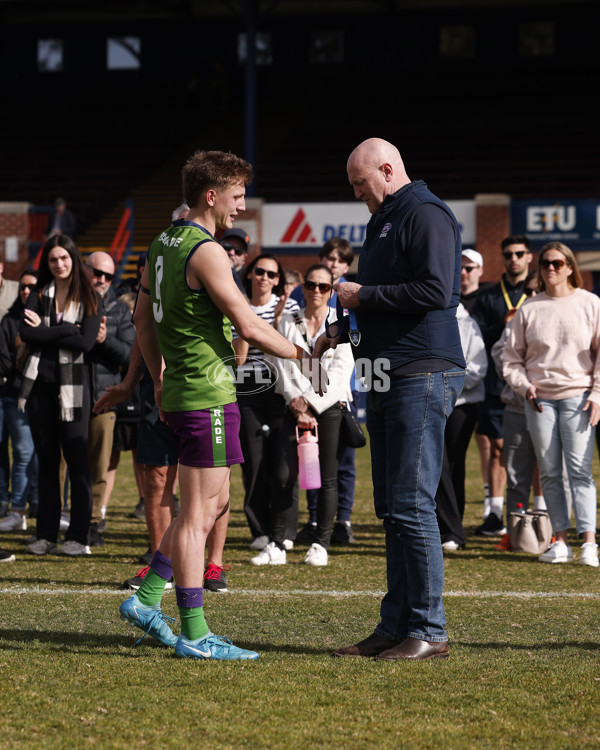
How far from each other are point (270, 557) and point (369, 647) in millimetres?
2652

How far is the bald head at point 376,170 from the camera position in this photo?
463cm

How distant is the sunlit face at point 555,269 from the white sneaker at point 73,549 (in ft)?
12.1


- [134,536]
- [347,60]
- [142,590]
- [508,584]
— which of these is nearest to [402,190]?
[142,590]

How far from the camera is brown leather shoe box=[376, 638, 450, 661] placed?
15.1ft

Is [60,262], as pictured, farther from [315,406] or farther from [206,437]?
[206,437]

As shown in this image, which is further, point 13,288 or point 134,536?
point 13,288

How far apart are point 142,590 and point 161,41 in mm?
33678

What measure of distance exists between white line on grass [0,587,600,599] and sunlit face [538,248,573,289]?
226cm

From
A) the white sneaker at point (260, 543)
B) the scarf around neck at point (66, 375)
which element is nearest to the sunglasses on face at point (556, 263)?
the white sneaker at point (260, 543)

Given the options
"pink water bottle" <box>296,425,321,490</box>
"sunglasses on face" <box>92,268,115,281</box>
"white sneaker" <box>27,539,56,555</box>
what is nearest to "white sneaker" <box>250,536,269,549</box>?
"pink water bottle" <box>296,425,321,490</box>

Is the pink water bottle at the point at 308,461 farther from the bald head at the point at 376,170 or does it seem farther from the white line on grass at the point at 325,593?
the bald head at the point at 376,170

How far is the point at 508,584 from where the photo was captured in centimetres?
659

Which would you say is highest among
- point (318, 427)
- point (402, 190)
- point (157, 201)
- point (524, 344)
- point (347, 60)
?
point (347, 60)

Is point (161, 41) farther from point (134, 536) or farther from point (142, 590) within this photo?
point (142, 590)
